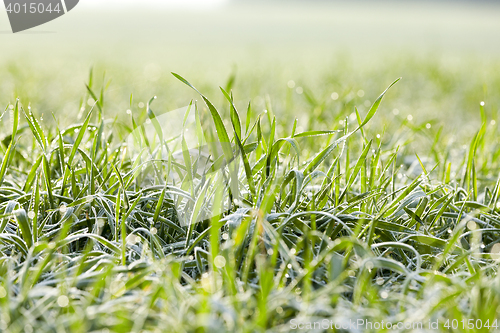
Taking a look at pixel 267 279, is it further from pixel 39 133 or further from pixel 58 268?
pixel 39 133

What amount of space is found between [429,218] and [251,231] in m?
0.51

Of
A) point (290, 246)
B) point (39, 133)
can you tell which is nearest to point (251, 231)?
point (290, 246)

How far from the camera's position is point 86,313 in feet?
2.36
